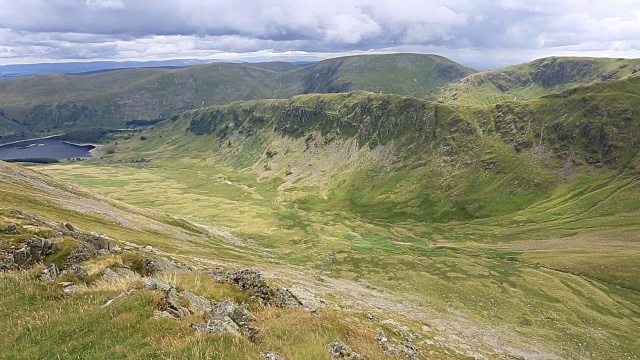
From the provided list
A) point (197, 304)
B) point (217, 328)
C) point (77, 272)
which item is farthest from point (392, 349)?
point (77, 272)

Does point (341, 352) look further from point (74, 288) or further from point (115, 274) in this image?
point (115, 274)

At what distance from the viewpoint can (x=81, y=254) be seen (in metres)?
37.6

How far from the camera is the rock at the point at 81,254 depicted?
36812 mm

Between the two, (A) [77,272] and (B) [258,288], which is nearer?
(A) [77,272]

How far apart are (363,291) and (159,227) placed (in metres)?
72.5

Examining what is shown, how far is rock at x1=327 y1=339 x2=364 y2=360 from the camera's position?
15406 mm

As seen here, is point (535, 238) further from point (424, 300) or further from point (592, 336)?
point (424, 300)

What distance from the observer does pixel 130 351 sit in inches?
454

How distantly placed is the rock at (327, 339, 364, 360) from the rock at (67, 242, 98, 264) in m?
32.8

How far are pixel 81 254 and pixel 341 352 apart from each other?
115ft

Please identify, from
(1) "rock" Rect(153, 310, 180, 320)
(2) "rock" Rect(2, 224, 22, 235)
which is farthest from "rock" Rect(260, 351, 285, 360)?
(2) "rock" Rect(2, 224, 22, 235)

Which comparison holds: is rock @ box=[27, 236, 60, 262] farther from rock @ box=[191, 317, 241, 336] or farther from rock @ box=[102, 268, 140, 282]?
rock @ box=[191, 317, 241, 336]

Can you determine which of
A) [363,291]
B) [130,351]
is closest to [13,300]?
[130,351]

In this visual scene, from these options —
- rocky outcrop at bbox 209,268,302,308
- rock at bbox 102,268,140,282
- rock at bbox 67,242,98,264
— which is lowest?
rock at bbox 67,242,98,264
